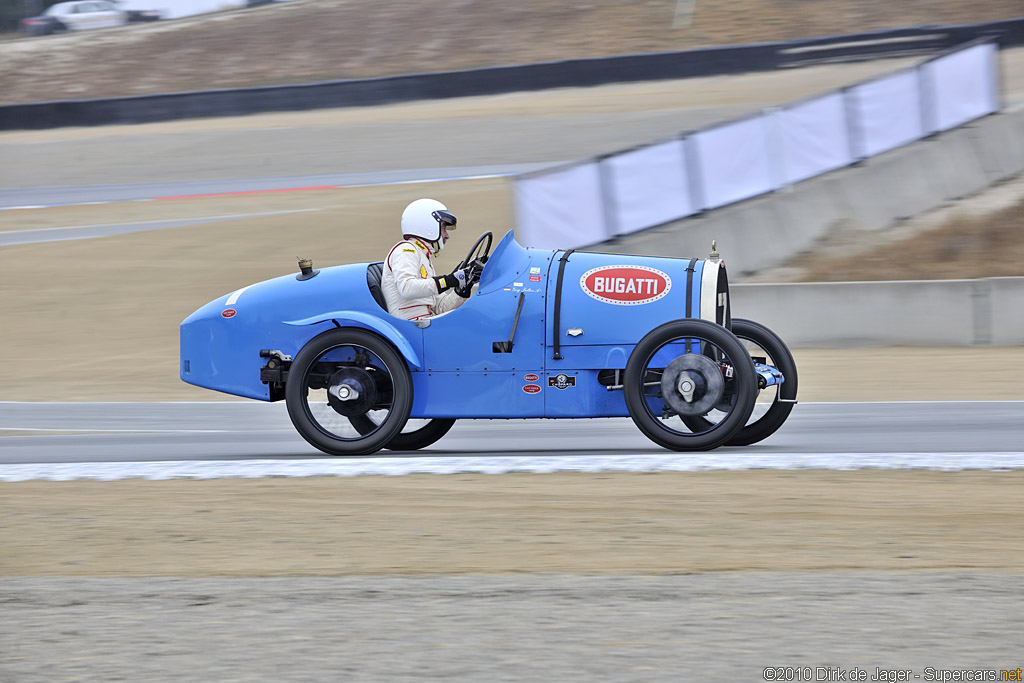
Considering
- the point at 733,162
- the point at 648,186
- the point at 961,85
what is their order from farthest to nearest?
the point at 961,85, the point at 733,162, the point at 648,186

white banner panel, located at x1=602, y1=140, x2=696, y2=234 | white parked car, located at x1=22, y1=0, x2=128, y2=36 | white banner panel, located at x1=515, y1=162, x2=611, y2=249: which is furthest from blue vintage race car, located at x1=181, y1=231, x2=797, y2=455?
white parked car, located at x1=22, y1=0, x2=128, y2=36

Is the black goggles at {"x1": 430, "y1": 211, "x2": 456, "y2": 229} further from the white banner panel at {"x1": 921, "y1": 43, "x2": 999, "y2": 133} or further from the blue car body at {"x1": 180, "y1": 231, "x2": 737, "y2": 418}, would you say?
the white banner panel at {"x1": 921, "y1": 43, "x2": 999, "y2": 133}

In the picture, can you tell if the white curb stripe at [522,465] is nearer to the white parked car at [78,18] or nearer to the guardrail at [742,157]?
the guardrail at [742,157]

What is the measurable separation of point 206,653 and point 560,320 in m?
3.72

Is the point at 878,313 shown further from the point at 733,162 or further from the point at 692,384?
the point at 692,384

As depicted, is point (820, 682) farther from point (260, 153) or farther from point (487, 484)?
point (260, 153)

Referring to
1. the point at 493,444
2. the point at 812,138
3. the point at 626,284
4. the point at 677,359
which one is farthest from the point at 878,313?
the point at 677,359

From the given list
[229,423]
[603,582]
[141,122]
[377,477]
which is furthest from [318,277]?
[141,122]

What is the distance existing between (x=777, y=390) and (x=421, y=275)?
2.27 metres

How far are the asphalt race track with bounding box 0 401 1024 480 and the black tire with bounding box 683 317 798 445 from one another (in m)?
0.12

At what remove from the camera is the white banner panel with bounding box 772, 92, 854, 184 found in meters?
16.4

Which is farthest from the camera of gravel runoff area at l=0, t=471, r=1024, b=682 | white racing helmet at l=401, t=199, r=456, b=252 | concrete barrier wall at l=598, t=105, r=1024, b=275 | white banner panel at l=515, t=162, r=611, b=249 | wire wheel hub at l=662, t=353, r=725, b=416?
concrete barrier wall at l=598, t=105, r=1024, b=275

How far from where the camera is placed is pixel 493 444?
8.62 m

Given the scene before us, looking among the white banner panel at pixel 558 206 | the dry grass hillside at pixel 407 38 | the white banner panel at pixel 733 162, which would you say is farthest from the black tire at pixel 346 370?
the dry grass hillside at pixel 407 38
